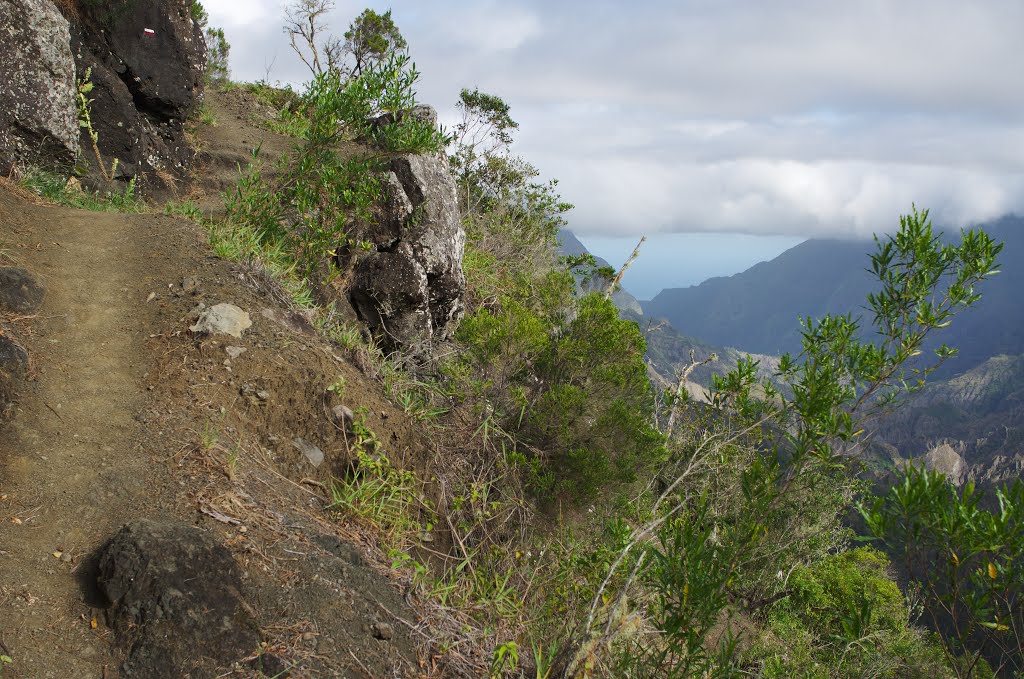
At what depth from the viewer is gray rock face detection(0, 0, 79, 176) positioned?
7078 millimetres

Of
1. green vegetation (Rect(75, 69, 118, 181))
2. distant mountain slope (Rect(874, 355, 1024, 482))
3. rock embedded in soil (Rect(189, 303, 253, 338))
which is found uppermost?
green vegetation (Rect(75, 69, 118, 181))

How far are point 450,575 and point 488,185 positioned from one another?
10.2m

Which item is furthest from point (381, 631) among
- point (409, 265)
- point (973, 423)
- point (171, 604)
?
point (973, 423)

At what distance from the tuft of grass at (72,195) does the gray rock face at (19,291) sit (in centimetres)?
237

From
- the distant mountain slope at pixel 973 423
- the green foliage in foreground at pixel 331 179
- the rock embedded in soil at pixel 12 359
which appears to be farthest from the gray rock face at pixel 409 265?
the distant mountain slope at pixel 973 423

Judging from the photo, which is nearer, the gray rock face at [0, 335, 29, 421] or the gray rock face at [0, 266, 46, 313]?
the gray rock face at [0, 335, 29, 421]

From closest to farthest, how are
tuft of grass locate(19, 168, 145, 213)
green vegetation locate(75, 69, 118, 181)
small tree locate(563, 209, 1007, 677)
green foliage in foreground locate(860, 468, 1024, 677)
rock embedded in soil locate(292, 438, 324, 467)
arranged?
green foliage in foreground locate(860, 468, 1024, 677), small tree locate(563, 209, 1007, 677), rock embedded in soil locate(292, 438, 324, 467), tuft of grass locate(19, 168, 145, 213), green vegetation locate(75, 69, 118, 181)

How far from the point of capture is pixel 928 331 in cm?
343

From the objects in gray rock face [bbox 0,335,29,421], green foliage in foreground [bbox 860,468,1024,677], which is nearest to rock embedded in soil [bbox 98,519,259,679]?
gray rock face [bbox 0,335,29,421]

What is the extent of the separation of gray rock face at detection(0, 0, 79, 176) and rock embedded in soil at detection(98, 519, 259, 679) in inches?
216

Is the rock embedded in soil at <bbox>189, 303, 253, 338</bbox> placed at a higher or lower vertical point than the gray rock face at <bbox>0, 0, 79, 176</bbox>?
lower

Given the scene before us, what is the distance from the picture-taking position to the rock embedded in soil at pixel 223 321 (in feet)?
16.9

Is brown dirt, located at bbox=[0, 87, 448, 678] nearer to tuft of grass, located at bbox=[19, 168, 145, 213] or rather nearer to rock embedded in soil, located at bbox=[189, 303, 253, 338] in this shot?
rock embedded in soil, located at bbox=[189, 303, 253, 338]

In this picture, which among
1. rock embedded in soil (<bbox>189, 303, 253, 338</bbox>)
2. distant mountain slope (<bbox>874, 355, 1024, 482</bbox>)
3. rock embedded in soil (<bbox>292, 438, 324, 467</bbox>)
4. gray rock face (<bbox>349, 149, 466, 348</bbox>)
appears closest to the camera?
rock embedded in soil (<bbox>292, 438, 324, 467</bbox>)
